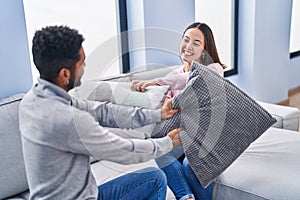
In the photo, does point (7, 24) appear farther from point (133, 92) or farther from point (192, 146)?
point (192, 146)

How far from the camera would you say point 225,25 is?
343 cm

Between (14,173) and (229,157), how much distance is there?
0.95m

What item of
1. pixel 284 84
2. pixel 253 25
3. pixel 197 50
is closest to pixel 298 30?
pixel 284 84

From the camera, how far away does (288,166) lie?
172 cm

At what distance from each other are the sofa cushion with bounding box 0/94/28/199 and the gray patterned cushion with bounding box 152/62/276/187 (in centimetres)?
63

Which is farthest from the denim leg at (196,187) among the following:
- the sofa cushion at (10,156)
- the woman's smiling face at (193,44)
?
the sofa cushion at (10,156)

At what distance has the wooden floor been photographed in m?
3.94

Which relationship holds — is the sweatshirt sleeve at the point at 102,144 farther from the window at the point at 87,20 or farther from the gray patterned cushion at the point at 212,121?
the window at the point at 87,20

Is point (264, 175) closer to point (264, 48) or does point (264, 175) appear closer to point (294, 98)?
point (264, 48)

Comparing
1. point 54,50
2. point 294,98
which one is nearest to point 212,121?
point 54,50

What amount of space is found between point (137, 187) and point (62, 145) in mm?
428

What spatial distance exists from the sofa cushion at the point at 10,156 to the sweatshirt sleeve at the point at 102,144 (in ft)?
2.06

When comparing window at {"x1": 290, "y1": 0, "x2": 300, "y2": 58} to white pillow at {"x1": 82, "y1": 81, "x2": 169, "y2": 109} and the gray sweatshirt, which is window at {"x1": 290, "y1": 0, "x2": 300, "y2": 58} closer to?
white pillow at {"x1": 82, "y1": 81, "x2": 169, "y2": 109}

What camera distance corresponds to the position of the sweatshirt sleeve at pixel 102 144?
1117mm
